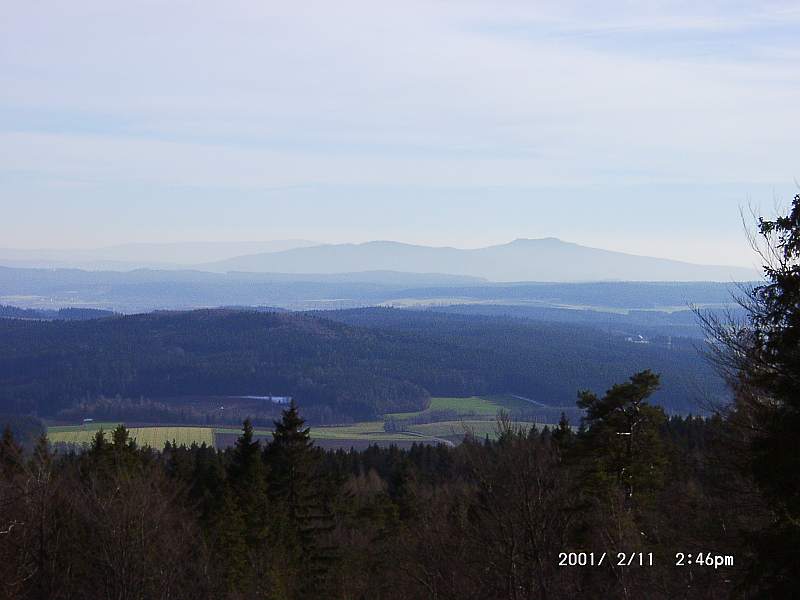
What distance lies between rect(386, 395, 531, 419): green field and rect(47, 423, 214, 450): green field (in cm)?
3133

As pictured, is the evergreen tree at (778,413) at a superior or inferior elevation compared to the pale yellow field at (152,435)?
superior

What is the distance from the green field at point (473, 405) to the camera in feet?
394

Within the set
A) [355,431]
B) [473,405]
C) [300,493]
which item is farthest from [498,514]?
[473,405]

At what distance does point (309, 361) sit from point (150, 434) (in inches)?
2508

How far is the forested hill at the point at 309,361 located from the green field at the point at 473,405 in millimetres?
3897

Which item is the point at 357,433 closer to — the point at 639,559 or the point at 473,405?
the point at 473,405

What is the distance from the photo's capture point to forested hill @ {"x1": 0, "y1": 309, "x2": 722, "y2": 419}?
456 feet

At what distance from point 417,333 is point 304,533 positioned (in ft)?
508

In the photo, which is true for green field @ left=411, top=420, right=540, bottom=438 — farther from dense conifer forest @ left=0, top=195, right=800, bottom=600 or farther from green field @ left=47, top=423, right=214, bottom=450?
dense conifer forest @ left=0, top=195, right=800, bottom=600

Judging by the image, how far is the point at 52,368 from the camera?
156375 millimetres

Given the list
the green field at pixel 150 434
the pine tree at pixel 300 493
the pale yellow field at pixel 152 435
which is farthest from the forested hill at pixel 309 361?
the pine tree at pixel 300 493

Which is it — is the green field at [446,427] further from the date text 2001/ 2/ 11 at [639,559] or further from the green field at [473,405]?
the date text 2001/ 2/ 11 at [639,559]

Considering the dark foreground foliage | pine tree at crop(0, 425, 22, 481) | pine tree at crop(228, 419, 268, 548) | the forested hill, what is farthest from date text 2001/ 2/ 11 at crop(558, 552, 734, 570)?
the forested hill

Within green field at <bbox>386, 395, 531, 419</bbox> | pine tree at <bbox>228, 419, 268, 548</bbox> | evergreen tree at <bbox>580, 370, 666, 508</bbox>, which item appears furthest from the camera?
green field at <bbox>386, 395, 531, 419</bbox>
